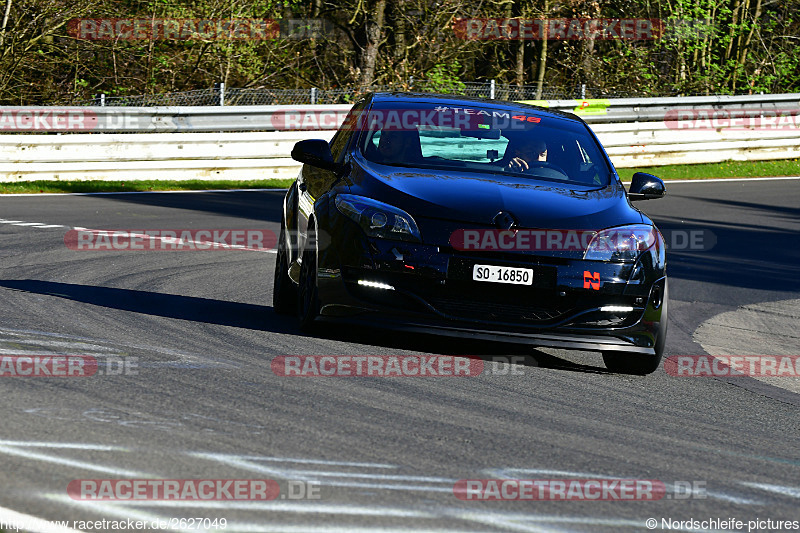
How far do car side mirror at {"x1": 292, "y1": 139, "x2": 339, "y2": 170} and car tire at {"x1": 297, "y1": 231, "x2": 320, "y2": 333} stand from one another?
0.47m

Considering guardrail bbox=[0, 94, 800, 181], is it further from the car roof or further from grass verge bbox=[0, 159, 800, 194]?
the car roof

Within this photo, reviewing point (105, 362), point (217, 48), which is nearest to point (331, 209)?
point (105, 362)

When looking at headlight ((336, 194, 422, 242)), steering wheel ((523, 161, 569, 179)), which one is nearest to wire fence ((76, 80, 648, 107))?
steering wheel ((523, 161, 569, 179))

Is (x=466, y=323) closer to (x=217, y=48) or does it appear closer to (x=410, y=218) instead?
(x=410, y=218)

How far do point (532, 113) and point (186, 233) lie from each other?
5.80 meters

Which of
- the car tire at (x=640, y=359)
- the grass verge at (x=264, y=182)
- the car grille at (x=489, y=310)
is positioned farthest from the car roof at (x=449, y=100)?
the grass verge at (x=264, y=182)

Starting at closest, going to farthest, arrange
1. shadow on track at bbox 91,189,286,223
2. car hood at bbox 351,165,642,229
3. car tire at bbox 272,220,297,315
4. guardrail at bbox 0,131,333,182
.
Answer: car hood at bbox 351,165,642,229 < car tire at bbox 272,220,297,315 < shadow on track at bbox 91,189,286,223 < guardrail at bbox 0,131,333,182

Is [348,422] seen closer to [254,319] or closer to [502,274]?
[502,274]

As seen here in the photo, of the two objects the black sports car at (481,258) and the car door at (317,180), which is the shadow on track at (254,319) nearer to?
the black sports car at (481,258)

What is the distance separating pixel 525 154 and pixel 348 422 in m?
3.33

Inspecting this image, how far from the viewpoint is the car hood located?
6.86 meters

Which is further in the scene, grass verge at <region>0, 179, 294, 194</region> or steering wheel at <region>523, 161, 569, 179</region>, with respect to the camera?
grass verge at <region>0, 179, 294, 194</region>

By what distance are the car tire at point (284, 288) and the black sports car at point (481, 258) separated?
712 mm

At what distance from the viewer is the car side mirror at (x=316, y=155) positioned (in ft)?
25.2
